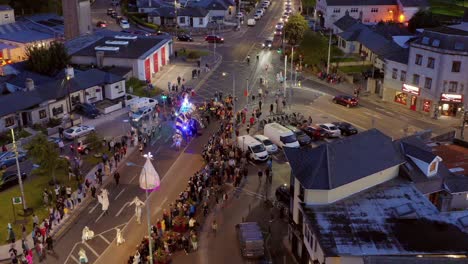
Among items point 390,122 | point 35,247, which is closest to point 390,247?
point 35,247

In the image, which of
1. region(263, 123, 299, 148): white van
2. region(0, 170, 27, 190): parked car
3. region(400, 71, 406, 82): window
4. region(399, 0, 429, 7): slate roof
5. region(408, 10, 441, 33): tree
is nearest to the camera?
region(0, 170, 27, 190): parked car

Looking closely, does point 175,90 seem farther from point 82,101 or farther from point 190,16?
point 190,16

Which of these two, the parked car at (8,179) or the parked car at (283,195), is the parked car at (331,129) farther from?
the parked car at (8,179)

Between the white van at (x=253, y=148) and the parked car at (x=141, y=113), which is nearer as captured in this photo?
the white van at (x=253, y=148)

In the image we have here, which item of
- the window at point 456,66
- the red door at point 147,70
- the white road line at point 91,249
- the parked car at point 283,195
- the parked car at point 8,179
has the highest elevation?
the window at point 456,66

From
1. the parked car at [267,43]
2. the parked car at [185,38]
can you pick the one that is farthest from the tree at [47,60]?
the parked car at [267,43]

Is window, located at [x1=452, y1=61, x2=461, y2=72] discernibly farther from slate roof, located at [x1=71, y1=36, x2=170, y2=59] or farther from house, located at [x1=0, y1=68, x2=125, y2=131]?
slate roof, located at [x1=71, y1=36, x2=170, y2=59]

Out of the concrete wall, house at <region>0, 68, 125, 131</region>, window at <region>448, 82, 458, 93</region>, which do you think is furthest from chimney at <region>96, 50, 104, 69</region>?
the concrete wall
